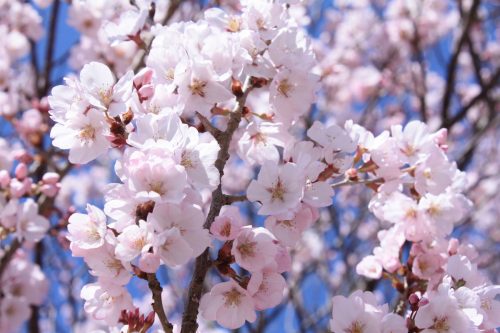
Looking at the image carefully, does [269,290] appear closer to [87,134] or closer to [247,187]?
[247,187]

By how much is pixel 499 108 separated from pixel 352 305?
158 inches

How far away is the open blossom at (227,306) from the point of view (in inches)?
65.0

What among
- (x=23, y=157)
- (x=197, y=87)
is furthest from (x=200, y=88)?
(x=23, y=157)

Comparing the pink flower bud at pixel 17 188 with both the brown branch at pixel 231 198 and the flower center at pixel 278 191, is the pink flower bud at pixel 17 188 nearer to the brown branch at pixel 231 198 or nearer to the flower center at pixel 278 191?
the brown branch at pixel 231 198

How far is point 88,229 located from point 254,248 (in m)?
0.43

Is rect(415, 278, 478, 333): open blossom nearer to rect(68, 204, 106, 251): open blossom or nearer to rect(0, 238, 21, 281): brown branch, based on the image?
rect(68, 204, 106, 251): open blossom

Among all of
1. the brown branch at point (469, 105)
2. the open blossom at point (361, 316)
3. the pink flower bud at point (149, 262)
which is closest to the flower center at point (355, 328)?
the open blossom at point (361, 316)

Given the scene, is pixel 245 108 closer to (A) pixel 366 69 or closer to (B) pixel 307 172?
(B) pixel 307 172

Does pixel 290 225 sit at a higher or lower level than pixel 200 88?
lower

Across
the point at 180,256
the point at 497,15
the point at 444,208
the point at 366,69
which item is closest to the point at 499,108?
the point at 497,15

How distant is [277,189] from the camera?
1.66 metres

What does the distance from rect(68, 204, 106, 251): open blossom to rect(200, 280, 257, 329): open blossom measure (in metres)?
0.34

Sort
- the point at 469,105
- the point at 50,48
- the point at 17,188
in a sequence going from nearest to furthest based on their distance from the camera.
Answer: the point at 17,188, the point at 469,105, the point at 50,48

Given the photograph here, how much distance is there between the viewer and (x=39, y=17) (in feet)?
15.4
